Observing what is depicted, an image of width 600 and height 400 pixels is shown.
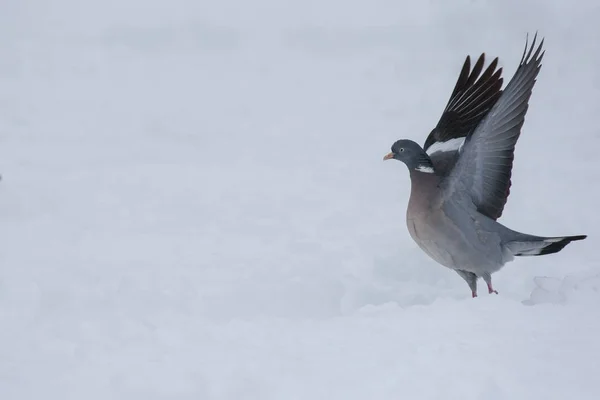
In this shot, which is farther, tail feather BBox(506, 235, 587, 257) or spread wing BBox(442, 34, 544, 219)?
tail feather BBox(506, 235, 587, 257)

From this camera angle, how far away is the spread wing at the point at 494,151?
4.08 meters

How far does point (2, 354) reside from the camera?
10.7 feet

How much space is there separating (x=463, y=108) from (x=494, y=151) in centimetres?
Result: 76

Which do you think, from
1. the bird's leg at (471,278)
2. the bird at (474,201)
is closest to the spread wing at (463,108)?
the bird at (474,201)

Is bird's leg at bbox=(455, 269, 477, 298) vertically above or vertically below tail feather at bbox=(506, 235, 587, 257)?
below

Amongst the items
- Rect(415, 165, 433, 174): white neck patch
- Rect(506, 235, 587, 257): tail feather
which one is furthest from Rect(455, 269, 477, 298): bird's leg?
Rect(415, 165, 433, 174): white neck patch

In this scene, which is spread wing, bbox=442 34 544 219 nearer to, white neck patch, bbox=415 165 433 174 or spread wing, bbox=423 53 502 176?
white neck patch, bbox=415 165 433 174

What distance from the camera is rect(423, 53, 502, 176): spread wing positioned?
191 inches

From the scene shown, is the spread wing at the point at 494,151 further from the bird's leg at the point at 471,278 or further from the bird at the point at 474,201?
the bird's leg at the point at 471,278

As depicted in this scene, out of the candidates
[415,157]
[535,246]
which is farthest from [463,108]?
[535,246]

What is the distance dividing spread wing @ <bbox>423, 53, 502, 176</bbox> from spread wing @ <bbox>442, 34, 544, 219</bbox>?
480mm

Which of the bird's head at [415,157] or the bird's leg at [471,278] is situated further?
the bird's leg at [471,278]

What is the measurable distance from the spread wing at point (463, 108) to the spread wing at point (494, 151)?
0.48 m

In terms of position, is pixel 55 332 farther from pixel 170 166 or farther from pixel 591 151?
pixel 591 151
